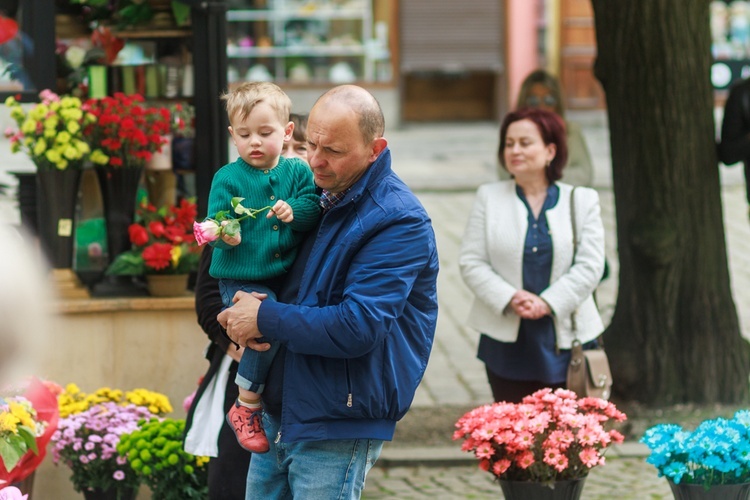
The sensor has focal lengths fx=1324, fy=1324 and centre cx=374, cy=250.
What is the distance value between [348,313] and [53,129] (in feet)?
10.6

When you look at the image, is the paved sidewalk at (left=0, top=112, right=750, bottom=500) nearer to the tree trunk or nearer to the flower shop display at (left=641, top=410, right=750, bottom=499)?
the tree trunk

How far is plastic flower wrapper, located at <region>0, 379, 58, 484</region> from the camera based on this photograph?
14.8 ft

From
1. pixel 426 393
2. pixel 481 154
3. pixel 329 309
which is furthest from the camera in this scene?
pixel 481 154

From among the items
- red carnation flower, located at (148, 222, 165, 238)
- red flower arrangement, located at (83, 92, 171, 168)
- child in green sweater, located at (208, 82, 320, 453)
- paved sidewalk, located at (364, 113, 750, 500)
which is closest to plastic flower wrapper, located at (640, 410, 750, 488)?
paved sidewalk, located at (364, 113, 750, 500)

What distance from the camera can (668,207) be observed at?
7.13 m

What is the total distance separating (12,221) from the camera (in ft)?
22.0

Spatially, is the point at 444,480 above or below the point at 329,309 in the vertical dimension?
below

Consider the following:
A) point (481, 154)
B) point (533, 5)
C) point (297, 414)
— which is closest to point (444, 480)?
point (297, 414)

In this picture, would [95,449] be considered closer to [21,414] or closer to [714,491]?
[21,414]

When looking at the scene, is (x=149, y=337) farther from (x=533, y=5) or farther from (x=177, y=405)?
(x=533, y=5)

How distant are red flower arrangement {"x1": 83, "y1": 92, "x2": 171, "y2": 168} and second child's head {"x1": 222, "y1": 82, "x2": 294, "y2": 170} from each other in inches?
104

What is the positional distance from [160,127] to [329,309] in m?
3.21

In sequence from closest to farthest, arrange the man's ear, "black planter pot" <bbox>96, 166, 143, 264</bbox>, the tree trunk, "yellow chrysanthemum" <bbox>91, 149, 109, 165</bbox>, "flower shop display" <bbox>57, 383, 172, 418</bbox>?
1. the man's ear
2. "flower shop display" <bbox>57, 383, 172, 418</bbox>
3. "yellow chrysanthemum" <bbox>91, 149, 109, 165</bbox>
4. "black planter pot" <bbox>96, 166, 143, 264</bbox>
5. the tree trunk

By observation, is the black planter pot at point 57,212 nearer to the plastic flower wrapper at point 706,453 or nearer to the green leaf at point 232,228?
the green leaf at point 232,228
